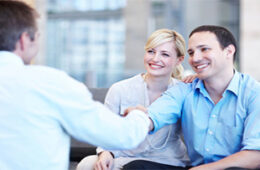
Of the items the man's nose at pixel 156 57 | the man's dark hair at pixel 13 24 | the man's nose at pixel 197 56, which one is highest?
the man's dark hair at pixel 13 24

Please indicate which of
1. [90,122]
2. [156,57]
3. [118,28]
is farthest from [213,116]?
[118,28]

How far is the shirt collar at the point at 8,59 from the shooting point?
1298mm

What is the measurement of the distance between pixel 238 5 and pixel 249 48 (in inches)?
31.6

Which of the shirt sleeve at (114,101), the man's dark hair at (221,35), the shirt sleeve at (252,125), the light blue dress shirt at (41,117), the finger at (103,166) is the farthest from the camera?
the shirt sleeve at (114,101)

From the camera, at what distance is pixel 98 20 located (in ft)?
23.8

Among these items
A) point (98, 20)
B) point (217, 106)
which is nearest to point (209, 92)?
point (217, 106)

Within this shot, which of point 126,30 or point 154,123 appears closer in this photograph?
point 154,123

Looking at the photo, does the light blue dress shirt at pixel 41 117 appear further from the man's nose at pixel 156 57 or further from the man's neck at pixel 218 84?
the man's nose at pixel 156 57

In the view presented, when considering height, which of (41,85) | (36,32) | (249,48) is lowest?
(249,48)

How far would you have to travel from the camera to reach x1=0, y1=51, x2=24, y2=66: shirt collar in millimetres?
1298

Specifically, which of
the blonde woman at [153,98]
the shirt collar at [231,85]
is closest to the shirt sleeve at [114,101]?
the blonde woman at [153,98]

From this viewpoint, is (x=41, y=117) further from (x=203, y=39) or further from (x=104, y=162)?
(x=203, y=39)

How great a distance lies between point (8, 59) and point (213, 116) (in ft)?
3.61

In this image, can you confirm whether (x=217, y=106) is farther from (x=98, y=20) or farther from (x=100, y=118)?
(x=98, y=20)
